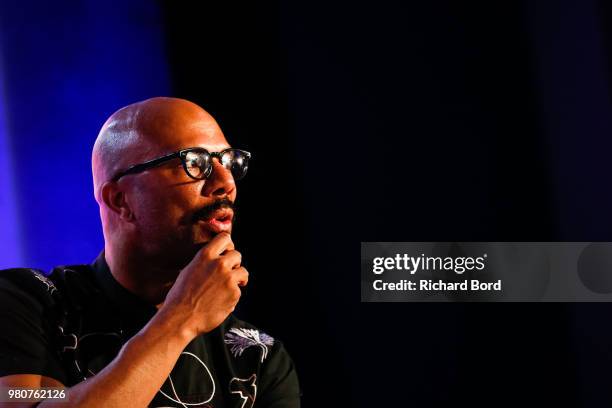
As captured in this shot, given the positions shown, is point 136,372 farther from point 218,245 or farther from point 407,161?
point 407,161

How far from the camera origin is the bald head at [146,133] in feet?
6.20

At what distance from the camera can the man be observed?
167 centimetres

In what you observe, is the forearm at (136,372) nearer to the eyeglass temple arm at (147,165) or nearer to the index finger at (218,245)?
the index finger at (218,245)

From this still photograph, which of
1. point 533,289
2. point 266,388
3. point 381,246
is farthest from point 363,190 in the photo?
point 266,388

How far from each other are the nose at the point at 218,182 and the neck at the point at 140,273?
234 mm

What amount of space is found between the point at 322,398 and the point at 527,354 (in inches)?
30.5

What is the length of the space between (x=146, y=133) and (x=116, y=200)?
0.19 m

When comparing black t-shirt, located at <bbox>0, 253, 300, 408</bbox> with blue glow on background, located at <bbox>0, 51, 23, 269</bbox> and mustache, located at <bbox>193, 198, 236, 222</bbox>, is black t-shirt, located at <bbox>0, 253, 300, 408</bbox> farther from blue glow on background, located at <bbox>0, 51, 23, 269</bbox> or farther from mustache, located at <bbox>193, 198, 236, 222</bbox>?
blue glow on background, located at <bbox>0, 51, 23, 269</bbox>

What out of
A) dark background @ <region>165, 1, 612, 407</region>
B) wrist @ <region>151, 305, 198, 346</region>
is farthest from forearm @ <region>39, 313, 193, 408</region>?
dark background @ <region>165, 1, 612, 407</region>

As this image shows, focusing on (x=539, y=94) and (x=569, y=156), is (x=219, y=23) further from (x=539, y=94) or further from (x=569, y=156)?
(x=569, y=156)

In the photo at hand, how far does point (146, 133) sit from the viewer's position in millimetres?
1906

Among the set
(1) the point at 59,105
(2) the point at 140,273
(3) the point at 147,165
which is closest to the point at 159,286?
(2) the point at 140,273

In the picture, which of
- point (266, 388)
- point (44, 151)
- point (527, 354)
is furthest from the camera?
point (527, 354)

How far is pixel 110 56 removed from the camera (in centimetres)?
259
